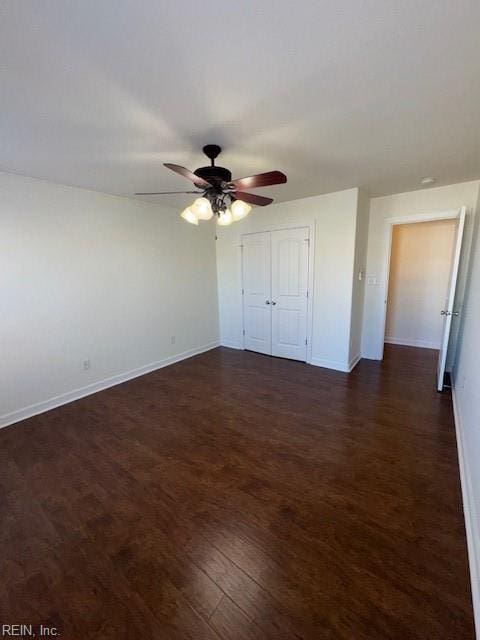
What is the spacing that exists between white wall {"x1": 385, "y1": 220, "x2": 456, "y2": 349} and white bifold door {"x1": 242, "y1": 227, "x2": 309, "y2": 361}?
6.85 feet

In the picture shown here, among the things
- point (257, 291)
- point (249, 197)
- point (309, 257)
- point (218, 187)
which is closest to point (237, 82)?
point (218, 187)

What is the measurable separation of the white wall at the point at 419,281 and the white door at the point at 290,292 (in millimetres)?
2034

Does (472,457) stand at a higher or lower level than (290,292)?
lower

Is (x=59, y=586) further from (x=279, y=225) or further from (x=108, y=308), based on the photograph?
(x=279, y=225)

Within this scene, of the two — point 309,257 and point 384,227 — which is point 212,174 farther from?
point 384,227

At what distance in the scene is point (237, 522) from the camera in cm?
157

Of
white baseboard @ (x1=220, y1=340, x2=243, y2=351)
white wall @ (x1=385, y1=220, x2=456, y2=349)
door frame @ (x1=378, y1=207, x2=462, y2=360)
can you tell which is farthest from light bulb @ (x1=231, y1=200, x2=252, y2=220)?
white wall @ (x1=385, y1=220, x2=456, y2=349)

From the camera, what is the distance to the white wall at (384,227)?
127 inches

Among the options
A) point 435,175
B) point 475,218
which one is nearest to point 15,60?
point 435,175

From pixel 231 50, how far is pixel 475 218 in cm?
339

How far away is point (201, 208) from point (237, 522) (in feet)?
6.74

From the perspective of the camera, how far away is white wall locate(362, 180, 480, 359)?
10.6ft

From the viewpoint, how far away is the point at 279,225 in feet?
12.9

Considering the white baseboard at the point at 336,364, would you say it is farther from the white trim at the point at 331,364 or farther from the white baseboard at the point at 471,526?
the white baseboard at the point at 471,526
